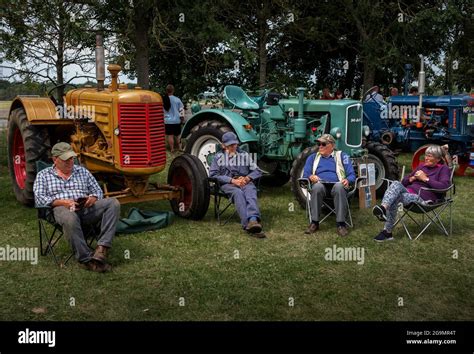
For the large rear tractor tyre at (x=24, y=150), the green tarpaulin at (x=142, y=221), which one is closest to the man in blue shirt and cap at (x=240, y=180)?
the green tarpaulin at (x=142, y=221)

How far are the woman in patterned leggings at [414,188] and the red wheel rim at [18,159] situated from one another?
4.61 meters

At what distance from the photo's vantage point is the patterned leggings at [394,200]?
239 inches

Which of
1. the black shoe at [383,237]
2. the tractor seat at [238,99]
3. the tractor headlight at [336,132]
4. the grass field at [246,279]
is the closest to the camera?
the grass field at [246,279]

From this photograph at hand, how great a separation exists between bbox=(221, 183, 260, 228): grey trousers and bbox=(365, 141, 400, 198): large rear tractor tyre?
2394 mm

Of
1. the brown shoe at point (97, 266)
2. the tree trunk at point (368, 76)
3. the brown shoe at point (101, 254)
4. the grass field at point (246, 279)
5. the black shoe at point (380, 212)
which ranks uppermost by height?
the tree trunk at point (368, 76)

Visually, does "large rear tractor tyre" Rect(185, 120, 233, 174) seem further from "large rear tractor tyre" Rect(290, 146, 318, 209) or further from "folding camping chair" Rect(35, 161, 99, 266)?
"folding camping chair" Rect(35, 161, 99, 266)

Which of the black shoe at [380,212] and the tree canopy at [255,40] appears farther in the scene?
the tree canopy at [255,40]

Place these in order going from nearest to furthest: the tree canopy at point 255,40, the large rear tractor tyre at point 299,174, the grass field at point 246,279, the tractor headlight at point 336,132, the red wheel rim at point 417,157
Answer: the grass field at point 246,279 → the large rear tractor tyre at point 299,174 → the tractor headlight at point 336,132 → the red wheel rim at point 417,157 → the tree canopy at point 255,40

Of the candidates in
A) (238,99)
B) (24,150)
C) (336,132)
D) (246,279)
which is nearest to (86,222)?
(246,279)

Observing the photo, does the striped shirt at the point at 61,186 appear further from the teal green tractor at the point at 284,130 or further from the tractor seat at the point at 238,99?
the tractor seat at the point at 238,99

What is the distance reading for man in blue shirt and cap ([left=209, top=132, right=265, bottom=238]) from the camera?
20.6 ft

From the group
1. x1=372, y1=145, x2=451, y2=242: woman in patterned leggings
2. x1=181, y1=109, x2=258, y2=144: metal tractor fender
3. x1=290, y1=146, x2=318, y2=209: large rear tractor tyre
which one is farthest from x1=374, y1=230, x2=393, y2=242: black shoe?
x1=181, y1=109, x2=258, y2=144: metal tractor fender

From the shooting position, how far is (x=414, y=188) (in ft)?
20.7

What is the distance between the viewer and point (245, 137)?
802cm
